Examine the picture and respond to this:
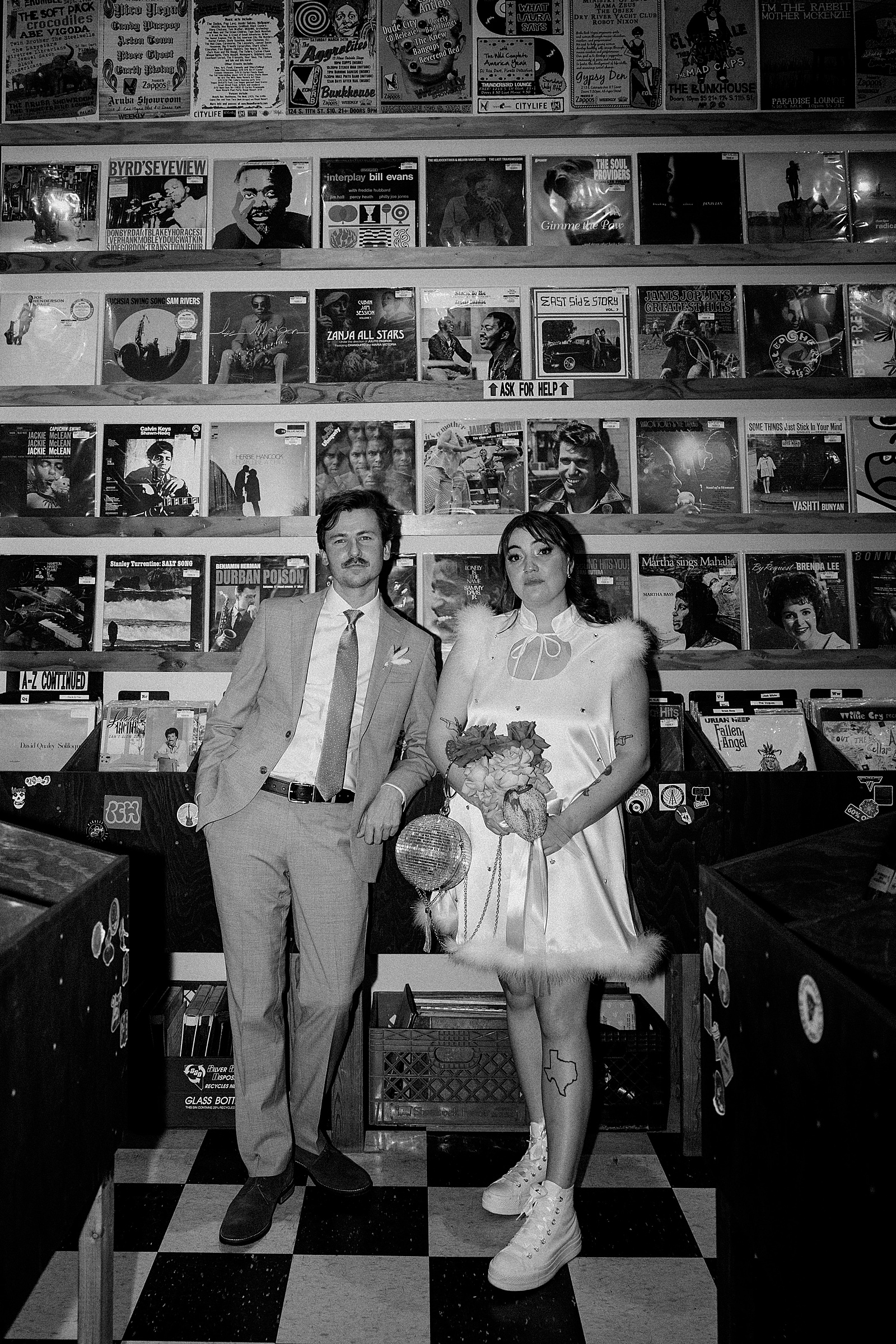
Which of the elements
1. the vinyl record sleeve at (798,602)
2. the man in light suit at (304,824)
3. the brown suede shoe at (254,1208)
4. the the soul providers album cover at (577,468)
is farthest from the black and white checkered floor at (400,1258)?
the the soul providers album cover at (577,468)

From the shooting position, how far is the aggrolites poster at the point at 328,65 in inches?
126

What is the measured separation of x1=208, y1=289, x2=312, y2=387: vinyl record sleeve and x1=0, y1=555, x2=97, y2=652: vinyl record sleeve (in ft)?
2.75

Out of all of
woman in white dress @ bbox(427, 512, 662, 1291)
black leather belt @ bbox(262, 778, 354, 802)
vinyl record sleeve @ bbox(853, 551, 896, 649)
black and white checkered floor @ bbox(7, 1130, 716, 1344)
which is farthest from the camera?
vinyl record sleeve @ bbox(853, 551, 896, 649)

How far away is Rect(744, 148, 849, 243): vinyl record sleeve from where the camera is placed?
3174 mm

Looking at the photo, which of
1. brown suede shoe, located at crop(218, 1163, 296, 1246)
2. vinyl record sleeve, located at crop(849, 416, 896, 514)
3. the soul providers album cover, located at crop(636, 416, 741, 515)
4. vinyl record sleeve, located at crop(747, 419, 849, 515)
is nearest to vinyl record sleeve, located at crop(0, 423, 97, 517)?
the soul providers album cover, located at crop(636, 416, 741, 515)

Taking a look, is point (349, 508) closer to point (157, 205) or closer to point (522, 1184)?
point (157, 205)

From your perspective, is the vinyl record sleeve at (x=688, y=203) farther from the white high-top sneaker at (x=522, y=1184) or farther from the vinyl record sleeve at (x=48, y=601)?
the white high-top sneaker at (x=522, y=1184)

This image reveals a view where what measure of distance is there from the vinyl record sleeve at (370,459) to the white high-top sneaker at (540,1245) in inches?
83.4

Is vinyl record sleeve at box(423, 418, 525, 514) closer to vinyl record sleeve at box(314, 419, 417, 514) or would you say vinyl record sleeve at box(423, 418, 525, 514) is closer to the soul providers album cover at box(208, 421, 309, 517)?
vinyl record sleeve at box(314, 419, 417, 514)

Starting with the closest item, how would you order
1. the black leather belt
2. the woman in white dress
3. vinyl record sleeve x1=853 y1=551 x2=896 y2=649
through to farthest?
1. the woman in white dress
2. the black leather belt
3. vinyl record sleeve x1=853 y1=551 x2=896 y2=649

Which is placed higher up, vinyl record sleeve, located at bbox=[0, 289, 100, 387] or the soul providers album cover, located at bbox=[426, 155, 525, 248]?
the soul providers album cover, located at bbox=[426, 155, 525, 248]

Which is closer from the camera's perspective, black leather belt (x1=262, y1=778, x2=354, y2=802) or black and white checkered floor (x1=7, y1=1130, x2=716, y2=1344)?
black and white checkered floor (x1=7, y1=1130, x2=716, y2=1344)

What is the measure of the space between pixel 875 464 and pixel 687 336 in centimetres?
79

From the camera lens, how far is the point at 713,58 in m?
3.18
